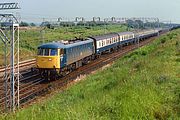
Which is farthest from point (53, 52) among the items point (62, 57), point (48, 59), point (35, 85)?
point (35, 85)

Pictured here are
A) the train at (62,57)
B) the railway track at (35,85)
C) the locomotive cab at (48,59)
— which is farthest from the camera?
the train at (62,57)

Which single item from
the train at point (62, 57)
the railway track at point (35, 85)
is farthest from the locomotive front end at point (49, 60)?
the railway track at point (35, 85)

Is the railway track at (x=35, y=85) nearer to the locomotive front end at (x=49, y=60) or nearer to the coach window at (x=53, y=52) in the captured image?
the locomotive front end at (x=49, y=60)

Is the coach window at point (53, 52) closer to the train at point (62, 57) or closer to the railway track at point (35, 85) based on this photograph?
the train at point (62, 57)

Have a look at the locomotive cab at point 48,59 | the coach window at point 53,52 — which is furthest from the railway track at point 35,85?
the coach window at point 53,52

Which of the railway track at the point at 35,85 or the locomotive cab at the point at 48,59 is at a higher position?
the locomotive cab at the point at 48,59

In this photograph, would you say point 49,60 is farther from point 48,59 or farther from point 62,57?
point 62,57

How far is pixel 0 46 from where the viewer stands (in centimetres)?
4309

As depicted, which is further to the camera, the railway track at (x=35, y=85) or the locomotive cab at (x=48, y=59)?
the locomotive cab at (x=48, y=59)

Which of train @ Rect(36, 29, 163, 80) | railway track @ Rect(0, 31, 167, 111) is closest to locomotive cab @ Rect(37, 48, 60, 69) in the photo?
train @ Rect(36, 29, 163, 80)

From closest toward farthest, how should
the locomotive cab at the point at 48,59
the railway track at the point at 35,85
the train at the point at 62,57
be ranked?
the railway track at the point at 35,85 → the locomotive cab at the point at 48,59 → the train at the point at 62,57

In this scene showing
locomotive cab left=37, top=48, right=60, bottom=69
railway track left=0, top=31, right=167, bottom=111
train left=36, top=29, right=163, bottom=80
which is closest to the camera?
railway track left=0, top=31, right=167, bottom=111

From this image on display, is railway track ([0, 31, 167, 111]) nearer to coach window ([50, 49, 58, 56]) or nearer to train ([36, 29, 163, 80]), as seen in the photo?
train ([36, 29, 163, 80])

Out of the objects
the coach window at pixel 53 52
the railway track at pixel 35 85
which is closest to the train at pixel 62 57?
the coach window at pixel 53 52
